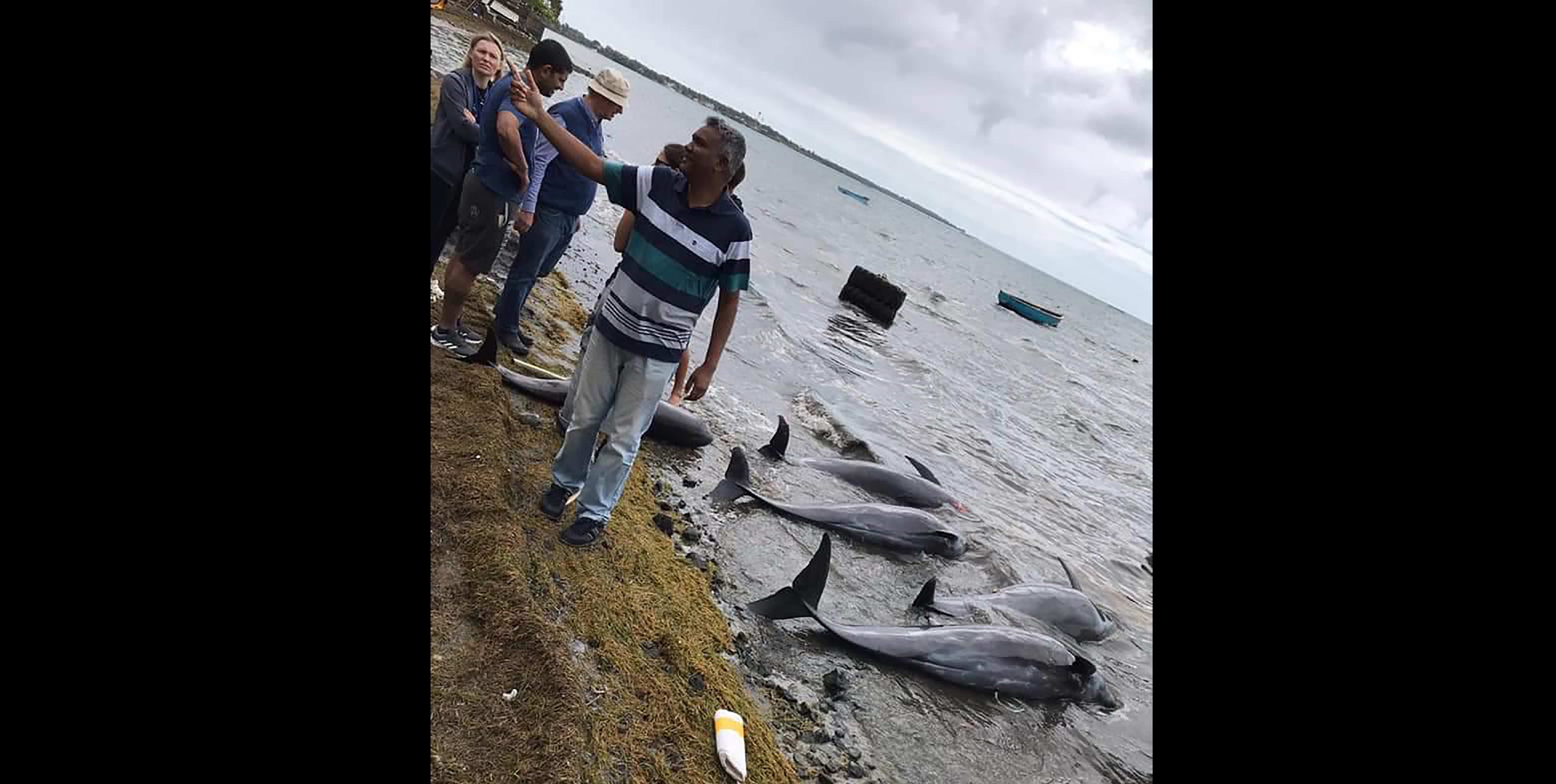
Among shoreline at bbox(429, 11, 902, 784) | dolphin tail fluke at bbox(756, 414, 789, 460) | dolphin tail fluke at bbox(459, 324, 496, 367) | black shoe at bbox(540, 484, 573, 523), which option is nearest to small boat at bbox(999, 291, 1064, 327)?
dolphin tail fluke at bbox(756, 414, 789, 460)

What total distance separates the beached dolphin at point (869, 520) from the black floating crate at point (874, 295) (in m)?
16.8

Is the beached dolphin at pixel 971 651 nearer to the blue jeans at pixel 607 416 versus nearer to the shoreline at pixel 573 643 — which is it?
the shoreline at pixel 573 643

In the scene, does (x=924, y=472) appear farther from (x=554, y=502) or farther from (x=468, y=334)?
(x=554, y=502)

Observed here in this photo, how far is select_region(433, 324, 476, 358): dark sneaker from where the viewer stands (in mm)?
7133

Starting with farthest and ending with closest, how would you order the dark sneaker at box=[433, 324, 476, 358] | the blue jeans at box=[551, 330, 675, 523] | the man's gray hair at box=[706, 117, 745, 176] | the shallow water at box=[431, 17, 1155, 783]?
the dark sneaker at box=[433, 324, 476, 358]
the shallow water at box=[431, 17, 1155, 783]
the blue jeans at box=[551, 330, 675, 523]
the man's gray hair at box=[706, 117, 745, 176]

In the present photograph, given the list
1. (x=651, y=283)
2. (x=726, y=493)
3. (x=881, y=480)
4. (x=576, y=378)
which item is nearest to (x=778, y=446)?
(x=881, y=480)

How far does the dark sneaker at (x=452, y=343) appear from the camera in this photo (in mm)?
7133

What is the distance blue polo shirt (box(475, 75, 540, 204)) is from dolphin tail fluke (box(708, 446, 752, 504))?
3.06m

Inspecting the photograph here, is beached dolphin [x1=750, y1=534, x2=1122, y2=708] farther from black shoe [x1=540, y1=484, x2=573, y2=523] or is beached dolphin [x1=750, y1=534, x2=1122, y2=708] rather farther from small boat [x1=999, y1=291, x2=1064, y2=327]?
small boat [x1=999, y1=291, x2=1064, y2=327]

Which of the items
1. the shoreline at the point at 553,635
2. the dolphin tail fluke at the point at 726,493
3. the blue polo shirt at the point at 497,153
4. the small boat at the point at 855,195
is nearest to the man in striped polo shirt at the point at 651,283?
the shoreline at the point at 553,635
